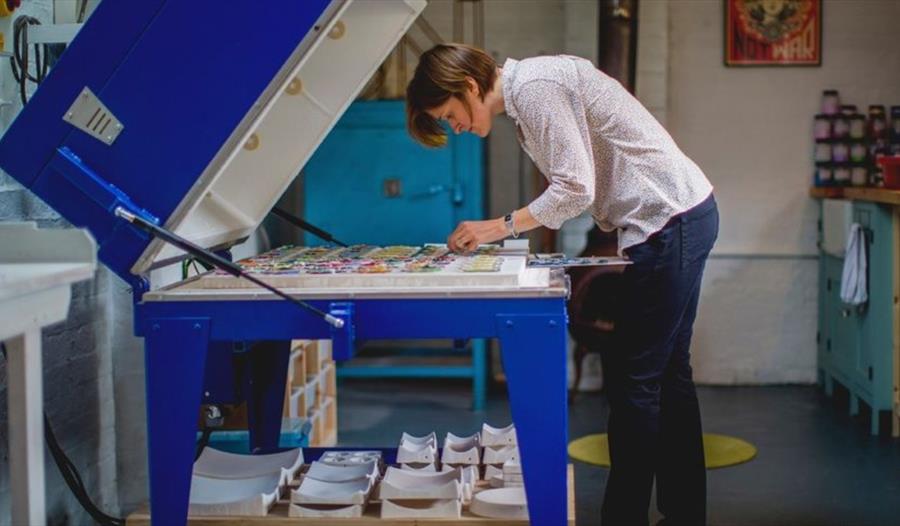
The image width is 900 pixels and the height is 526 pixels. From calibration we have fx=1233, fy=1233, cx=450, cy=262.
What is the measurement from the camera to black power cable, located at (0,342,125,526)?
123 inches

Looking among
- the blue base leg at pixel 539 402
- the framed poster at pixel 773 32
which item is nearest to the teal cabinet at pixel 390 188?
the framed poster at pixel 773 32

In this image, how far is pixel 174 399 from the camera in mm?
2629

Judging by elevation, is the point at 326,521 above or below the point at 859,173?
below

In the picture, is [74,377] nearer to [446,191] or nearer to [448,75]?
[448,75]

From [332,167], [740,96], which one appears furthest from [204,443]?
[740,96]

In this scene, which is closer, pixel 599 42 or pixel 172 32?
pixel 172 32

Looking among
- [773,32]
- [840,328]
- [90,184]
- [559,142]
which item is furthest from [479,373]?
[90,184]

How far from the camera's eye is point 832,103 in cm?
605

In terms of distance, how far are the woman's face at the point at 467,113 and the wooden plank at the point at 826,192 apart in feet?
11.2

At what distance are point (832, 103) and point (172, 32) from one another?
4.24 metres

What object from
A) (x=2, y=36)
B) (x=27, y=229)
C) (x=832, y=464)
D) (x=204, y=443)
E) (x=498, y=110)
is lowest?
(x=832, y=464)

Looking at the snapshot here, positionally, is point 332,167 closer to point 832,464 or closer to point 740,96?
point 740,96

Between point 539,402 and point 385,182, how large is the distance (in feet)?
11.3

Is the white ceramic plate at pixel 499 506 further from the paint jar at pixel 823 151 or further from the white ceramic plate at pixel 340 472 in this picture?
the paint jar at pixel 823 151
